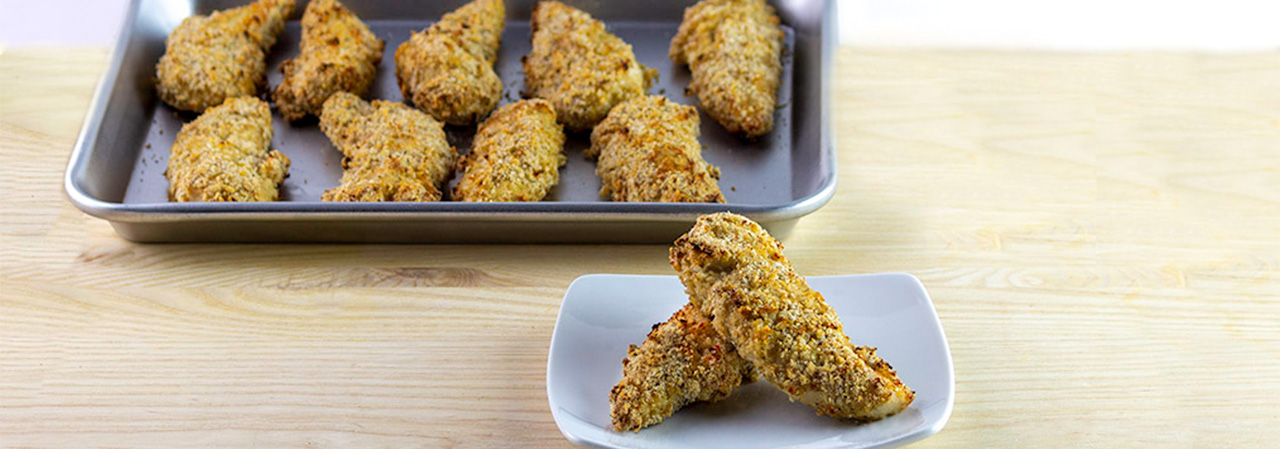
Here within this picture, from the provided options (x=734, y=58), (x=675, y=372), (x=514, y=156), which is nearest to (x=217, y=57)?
(x=514, y=156)

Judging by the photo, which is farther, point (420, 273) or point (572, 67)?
point (572, 67)

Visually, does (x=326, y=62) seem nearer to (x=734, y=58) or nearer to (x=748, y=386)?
(x=734, y=58)

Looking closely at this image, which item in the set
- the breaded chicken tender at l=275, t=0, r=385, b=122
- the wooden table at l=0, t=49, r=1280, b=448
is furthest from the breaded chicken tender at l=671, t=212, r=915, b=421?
the breaded chicken tender at l=275, t=0, r=385, b=122

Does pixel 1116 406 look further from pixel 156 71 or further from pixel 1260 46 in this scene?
pixel 156 71

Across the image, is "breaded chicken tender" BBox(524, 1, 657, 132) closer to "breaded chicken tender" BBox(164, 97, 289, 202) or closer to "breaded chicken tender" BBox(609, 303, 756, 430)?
"breaded chicken tender" BBox(164, 97, 289, 202)

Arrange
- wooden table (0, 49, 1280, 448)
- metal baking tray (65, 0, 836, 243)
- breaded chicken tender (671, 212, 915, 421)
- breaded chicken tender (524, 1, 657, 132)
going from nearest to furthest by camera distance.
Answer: breaded chicken tender (671, 212, 915, 421) → wooden table (0, 49, 1280, 448) → metal baking tray (65, 0, 836, 243) → breaded chicken tender (524, 1, 657, 132)

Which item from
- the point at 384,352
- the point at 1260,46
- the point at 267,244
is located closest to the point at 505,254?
the point at 384,352
